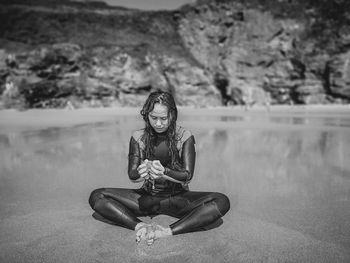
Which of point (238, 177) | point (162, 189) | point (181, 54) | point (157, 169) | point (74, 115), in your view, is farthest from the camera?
point (181, 54)

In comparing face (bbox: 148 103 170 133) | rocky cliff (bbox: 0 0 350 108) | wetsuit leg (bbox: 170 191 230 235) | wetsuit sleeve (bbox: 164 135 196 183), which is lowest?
wetsuit leg (bbox: 170 191 230 235)

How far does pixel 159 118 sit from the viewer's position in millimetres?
2896

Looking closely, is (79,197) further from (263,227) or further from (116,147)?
(116,147)

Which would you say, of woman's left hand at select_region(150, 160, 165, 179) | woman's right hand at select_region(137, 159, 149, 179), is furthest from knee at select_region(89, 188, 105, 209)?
woman's left hand at select_region(150, 160, 165, 179)

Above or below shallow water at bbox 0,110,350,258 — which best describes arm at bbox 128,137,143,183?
above

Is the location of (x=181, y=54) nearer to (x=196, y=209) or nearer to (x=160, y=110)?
(x=160, y=110)

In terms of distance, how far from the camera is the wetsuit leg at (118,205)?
2746 millimetres

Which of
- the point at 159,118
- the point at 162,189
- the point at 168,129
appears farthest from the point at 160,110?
the point at 162,189

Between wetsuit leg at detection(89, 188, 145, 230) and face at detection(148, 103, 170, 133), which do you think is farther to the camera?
face at detection(148, 103, 170, 133)

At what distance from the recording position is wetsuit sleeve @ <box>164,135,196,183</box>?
2.70m

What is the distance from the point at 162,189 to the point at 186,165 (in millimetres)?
397

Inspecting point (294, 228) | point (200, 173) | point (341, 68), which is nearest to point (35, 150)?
point (200, 173)

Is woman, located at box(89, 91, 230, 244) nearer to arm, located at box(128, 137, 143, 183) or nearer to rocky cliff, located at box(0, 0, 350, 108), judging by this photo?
arm, located at box(128, 137, 143, 183)

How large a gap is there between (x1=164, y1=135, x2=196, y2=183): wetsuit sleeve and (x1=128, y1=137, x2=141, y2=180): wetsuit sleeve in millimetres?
342
